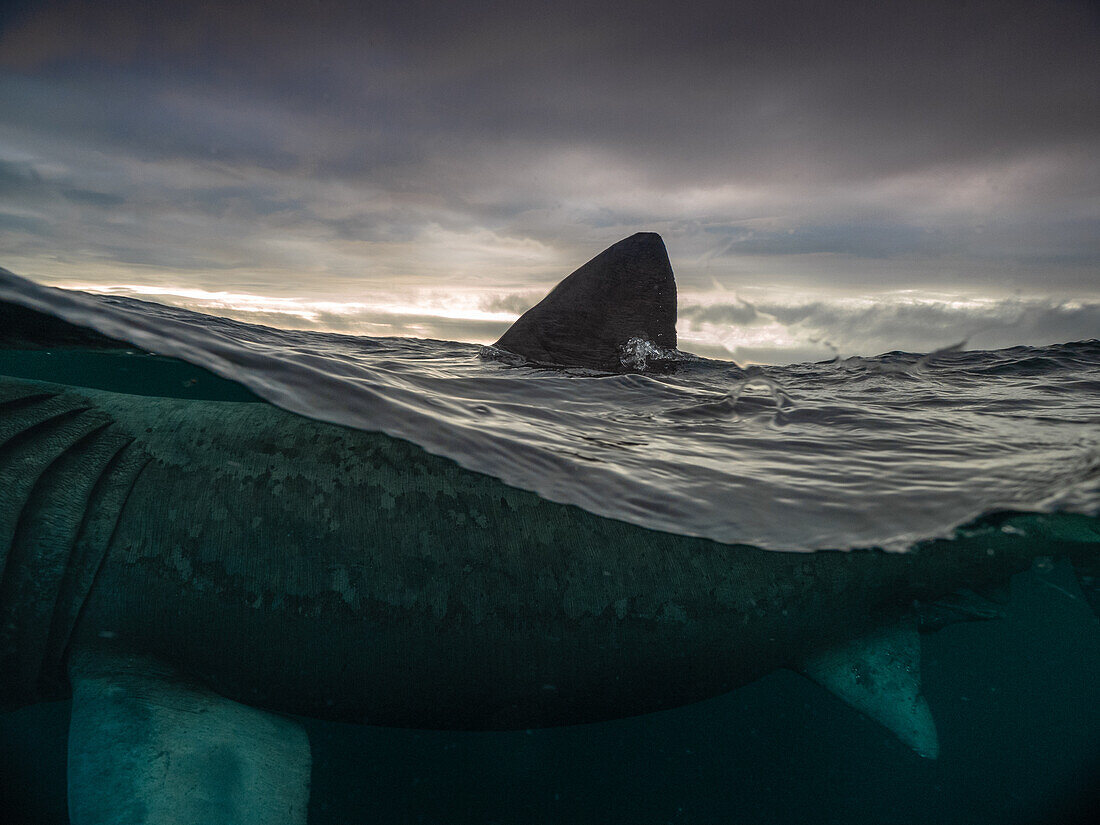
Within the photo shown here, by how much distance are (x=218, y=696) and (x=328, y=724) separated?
1349 mm

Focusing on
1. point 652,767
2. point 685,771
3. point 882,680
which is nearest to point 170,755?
point 652,767

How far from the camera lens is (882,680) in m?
3.46

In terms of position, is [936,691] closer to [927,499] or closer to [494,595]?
[927,499]

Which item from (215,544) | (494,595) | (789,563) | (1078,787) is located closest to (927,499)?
Answer: (789,563)

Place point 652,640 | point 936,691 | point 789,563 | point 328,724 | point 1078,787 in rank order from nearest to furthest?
point 652,640 < point 789,563 < point 328,724 < point 1078,787 < point 936,691

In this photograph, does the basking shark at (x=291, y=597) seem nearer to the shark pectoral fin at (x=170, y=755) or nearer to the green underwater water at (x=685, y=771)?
the shark pectoral fin at (x=170, y=755)

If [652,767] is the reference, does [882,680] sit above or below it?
above

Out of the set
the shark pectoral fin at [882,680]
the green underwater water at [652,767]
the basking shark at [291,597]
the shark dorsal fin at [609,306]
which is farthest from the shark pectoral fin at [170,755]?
the shark dorsal fin at [609,306]

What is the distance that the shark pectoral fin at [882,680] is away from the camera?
337cm

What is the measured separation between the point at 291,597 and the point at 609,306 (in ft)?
15.9

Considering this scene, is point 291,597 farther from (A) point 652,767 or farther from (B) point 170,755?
(A) point 652,767

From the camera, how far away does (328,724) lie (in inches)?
147

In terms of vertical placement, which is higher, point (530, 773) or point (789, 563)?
point (789, 563)

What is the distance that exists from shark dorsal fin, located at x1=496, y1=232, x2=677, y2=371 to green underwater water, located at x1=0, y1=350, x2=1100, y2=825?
12.2 ft
